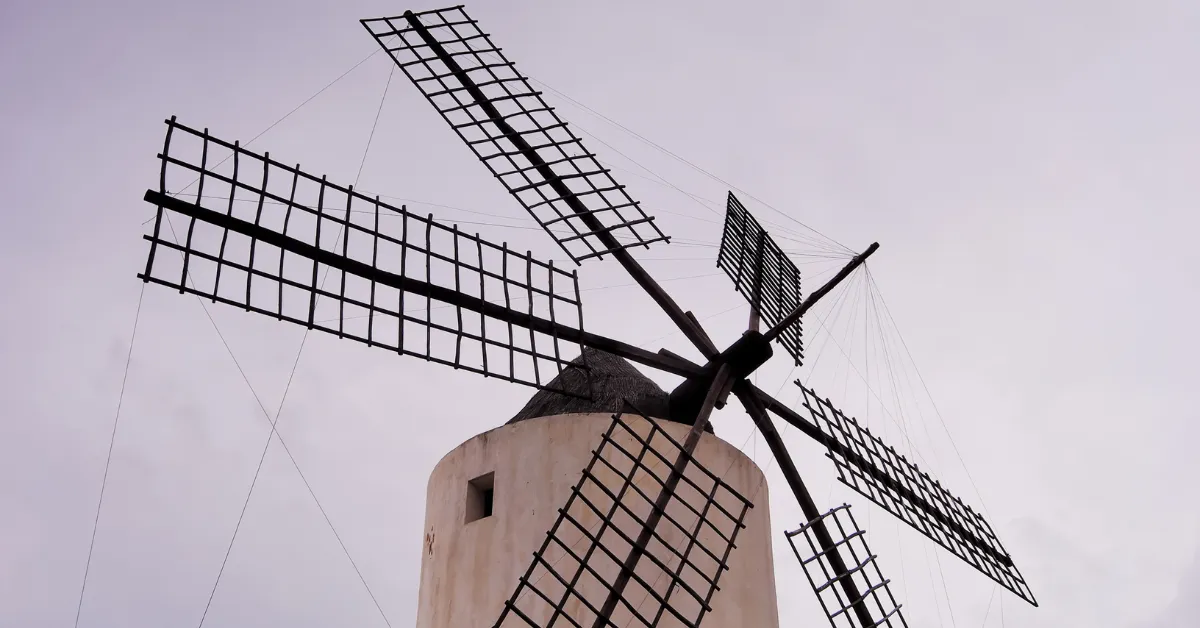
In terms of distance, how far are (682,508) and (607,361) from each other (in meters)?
1.52

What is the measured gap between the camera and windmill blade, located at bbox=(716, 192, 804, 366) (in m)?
7.25

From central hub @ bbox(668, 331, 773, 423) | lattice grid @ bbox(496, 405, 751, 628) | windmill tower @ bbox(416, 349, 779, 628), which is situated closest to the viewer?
lattice grid @ bbox(496, 405, 751, 628)

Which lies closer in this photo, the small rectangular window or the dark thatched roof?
the small rectangular window

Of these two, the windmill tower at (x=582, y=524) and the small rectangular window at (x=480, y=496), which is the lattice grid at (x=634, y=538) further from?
the small rectangular window at (x=480, y=496)

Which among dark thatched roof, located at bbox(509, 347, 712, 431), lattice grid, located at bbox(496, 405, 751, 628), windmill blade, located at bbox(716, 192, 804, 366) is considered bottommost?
lattice grid, located at bbox(496, 405, 751, 628)

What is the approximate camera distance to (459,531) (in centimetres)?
591

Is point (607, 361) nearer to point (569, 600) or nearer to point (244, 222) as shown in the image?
point (569, 600)

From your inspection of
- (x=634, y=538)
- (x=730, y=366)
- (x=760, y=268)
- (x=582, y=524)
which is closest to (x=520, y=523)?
(x=582, y=524)

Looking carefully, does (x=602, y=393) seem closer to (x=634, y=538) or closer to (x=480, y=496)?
(x=480, y=496)

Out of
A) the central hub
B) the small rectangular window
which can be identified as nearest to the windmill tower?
the small rectangular window

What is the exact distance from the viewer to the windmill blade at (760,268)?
7.25 meters

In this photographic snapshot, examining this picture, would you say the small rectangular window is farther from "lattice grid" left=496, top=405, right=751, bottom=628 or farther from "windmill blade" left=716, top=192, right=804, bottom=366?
"windmill blade" left=716, top=192, right=804, bottom=366

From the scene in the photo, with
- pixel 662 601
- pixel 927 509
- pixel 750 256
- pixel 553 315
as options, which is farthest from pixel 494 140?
pixel 927 509

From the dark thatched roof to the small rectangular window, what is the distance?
538 millimetres
